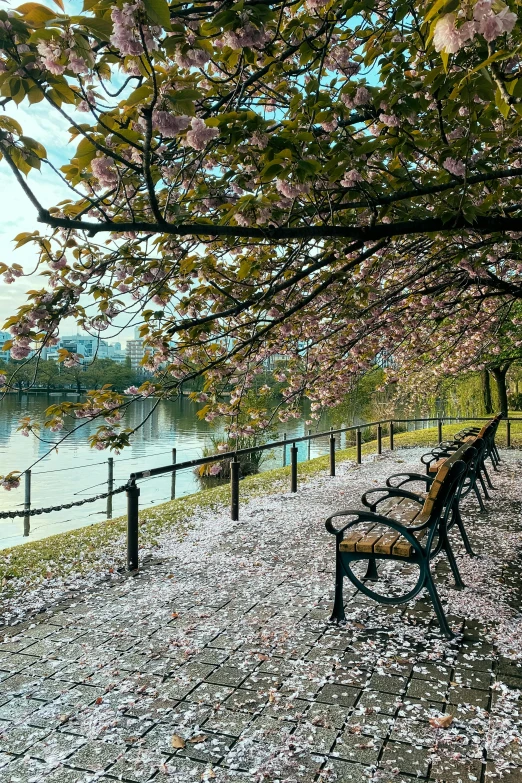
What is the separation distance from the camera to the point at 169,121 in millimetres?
2754

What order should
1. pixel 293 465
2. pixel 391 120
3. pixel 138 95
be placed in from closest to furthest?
pixel 138 95 < pixel 391 120 < pixel 293 465

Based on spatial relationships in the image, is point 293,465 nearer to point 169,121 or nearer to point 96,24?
point 169,121

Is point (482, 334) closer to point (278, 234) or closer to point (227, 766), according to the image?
point (278, 234)

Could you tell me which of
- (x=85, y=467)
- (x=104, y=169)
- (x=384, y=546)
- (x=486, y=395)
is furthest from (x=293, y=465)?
(x=486, y=395)

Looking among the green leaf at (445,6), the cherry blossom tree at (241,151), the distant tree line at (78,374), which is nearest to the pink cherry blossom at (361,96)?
the cherry blossom tree at (241,151)

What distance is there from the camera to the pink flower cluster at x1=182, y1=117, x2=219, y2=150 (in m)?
3.12

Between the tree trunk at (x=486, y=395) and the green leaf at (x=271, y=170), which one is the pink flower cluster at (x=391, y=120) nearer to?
the green leaf at (x=271, y=170)

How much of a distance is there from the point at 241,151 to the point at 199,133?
80 centimetres

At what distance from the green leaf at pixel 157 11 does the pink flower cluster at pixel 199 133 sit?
986 mm

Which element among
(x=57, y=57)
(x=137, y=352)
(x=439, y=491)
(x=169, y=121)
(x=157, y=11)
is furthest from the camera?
(x=137, y=352)

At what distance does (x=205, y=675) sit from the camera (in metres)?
3.59

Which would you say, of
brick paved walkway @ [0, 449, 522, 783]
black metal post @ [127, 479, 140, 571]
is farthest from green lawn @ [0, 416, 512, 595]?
brick paved walkway @ [0, 449, 522, 783]

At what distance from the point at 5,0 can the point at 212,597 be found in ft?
14.7

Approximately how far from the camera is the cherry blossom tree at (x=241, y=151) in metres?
2.48
